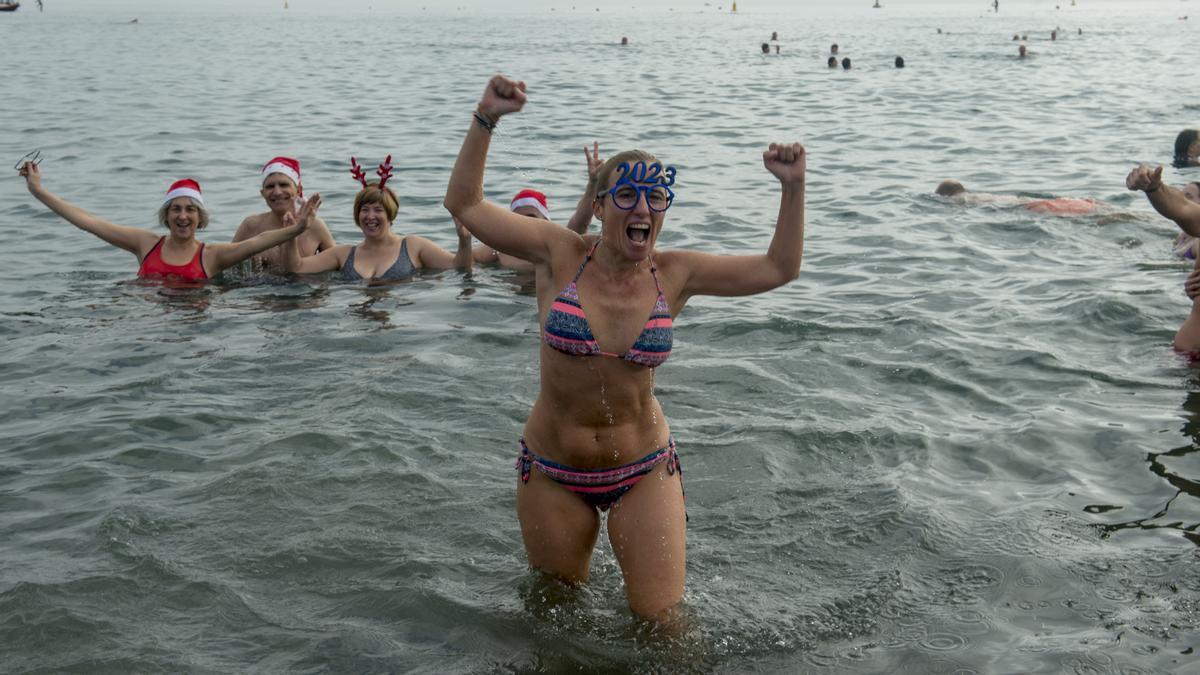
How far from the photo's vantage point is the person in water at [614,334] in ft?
15.3

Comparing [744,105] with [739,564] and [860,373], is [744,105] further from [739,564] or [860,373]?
[739,564]

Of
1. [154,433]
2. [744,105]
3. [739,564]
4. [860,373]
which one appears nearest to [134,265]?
[154,433]

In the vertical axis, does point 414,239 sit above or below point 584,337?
below

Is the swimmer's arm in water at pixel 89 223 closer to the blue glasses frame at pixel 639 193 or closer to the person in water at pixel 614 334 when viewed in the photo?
the person in water at pixel 614 334

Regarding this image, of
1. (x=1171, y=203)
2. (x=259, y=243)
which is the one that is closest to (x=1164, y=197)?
(x=1171, y=203)

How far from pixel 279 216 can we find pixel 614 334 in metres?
7.61

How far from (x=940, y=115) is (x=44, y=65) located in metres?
28.2

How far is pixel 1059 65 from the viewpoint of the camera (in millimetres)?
35188

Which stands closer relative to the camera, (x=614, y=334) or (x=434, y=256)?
(x=614, y=334)

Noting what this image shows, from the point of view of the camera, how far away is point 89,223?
36.2 ft

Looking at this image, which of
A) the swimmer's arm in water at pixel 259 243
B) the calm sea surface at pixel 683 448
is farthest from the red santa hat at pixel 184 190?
the calm sea surface at pixel 683 448

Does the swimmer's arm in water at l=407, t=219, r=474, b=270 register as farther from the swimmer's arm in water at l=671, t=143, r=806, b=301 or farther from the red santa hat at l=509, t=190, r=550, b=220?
the swimmer's arm in water at l=671, t=143, r=806, b=301

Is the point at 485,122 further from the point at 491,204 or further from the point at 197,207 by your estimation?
the point at 197,207

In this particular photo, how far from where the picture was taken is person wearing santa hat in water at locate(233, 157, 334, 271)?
11.3 metres
